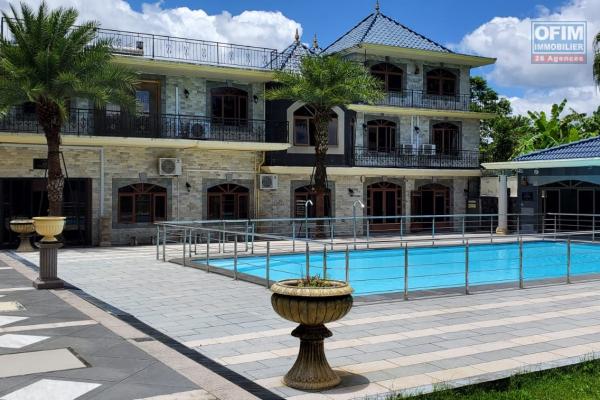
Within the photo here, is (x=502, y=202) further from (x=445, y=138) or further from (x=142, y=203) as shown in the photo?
(x=142, y=203)

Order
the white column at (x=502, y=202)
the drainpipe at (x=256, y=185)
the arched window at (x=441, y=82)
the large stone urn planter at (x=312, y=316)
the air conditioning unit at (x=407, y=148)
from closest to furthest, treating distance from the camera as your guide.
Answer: the large stone urn planter at (x=312, y=316), the drainpipe at (x=256, y=185), the white column at (x=502, y=202), the air conditioning unit at (x=407, y=148), the arched window at (x=441, y=82)

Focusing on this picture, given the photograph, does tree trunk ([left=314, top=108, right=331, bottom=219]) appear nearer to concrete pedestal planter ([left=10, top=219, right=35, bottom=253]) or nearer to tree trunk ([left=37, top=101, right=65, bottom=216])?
tree trunk ([left=37, top=101, right=65, bottom=216])

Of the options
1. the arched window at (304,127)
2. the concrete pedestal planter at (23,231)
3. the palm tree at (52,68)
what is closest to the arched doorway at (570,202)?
the arched window at (304,127)

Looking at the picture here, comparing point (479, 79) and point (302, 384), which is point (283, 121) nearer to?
point (302, 384)

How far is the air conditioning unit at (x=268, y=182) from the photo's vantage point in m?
26.7

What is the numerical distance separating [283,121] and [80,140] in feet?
27.5

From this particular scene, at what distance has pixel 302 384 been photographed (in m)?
6.32

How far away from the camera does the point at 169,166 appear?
2447cm

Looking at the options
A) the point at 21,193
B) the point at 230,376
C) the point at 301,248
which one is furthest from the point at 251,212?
the point at 230,376

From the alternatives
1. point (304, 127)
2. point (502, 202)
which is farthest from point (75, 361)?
point (502, 202)

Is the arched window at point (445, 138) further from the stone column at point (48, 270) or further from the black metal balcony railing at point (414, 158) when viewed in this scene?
the stone column at point (48, 270)

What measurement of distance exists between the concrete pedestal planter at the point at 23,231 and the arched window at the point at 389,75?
1682cm

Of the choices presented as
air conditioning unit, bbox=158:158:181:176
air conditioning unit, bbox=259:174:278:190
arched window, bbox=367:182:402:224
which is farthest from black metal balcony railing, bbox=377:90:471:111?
air conditioning unit, bbox=158:158:181:176

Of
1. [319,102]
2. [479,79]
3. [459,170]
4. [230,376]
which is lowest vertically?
[230,376]
